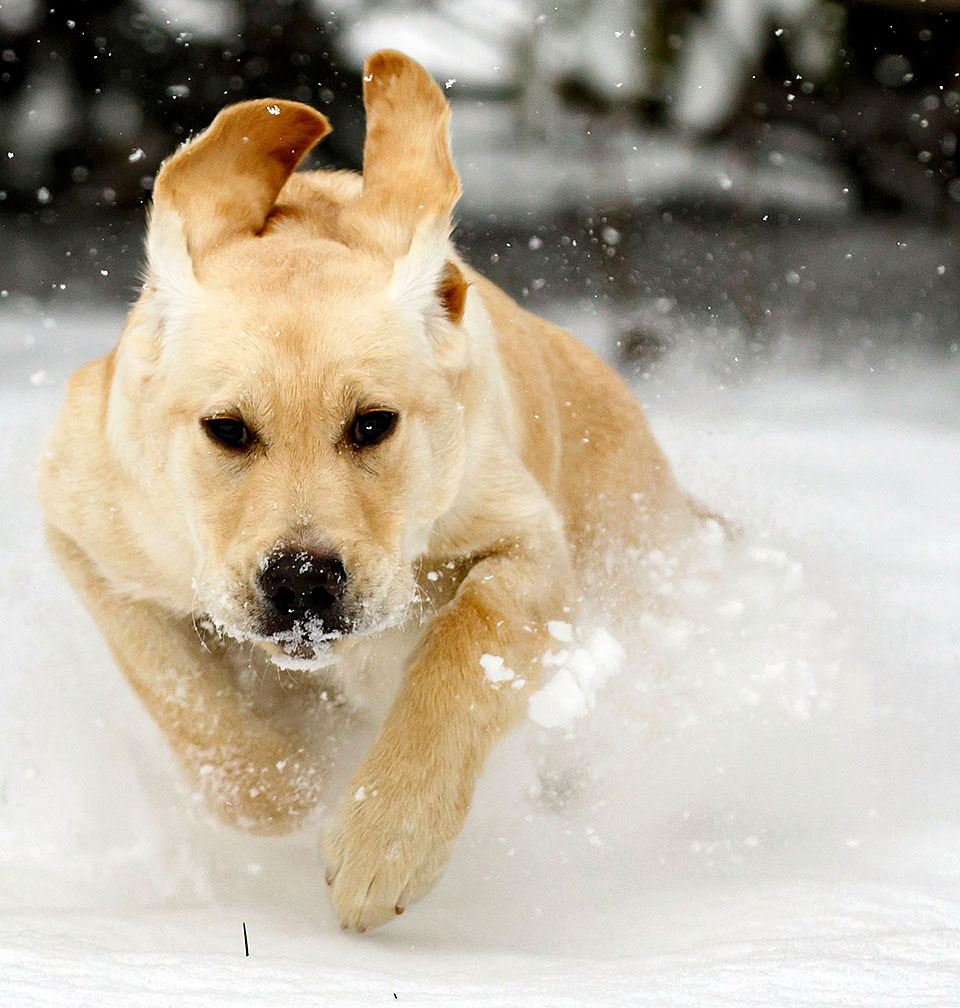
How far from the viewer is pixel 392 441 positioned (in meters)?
2.69

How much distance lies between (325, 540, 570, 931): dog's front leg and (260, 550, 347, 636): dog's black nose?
0.42 m

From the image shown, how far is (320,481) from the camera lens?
8.23 feet

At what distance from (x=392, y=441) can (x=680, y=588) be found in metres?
1.81

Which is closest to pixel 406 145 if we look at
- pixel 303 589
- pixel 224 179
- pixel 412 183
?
pixel 412 183

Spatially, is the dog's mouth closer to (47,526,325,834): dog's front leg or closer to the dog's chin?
the dog's chin

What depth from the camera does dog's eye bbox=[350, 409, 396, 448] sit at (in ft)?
8.58

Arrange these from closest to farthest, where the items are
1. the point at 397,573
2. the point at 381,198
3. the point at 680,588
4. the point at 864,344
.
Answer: the point at 397,573, the point at 381,198, the point at 680,588, the point at 864,344

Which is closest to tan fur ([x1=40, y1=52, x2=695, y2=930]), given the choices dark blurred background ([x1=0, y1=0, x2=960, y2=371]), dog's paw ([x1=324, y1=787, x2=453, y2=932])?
dog's paw ([x1=324, y1=787, x2=453, y2=932])

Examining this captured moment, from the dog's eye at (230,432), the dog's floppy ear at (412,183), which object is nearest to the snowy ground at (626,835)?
the dog's eye at (230,432)

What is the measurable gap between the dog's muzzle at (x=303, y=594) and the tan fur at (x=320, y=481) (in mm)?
31

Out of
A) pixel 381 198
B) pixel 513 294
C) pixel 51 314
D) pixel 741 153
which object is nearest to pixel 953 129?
pixel 741 153

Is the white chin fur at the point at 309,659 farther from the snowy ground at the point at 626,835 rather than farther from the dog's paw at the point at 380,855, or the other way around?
the snowy ground at the point at 626,835

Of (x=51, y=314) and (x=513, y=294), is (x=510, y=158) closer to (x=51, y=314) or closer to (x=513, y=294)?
(x=513, y=294)

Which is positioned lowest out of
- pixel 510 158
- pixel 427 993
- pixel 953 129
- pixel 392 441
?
pixel 510 158
